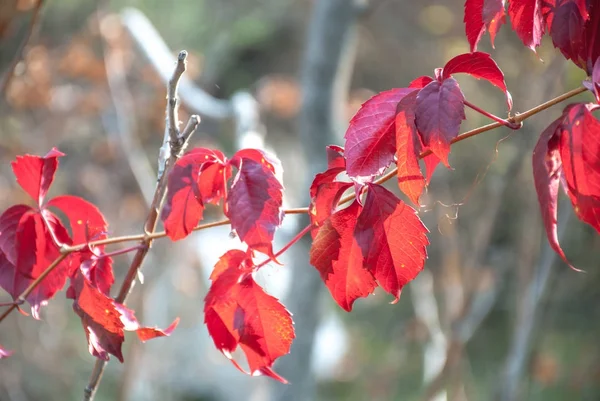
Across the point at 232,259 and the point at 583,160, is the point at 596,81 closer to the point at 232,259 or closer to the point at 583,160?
the point at 583,160

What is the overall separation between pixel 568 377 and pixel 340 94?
215 cm

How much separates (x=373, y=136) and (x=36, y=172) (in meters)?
0.28

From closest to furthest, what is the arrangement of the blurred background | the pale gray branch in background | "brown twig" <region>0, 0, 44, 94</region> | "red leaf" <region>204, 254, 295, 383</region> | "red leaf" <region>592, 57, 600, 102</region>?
"red leaf" <region>592, 57, 600, 102</region>, "red leaf" <region>204, 254, 295, 383</region>, "brown twig" <region>0, 0, 44, 94</region>, the pale gray branch in background, the blurred background

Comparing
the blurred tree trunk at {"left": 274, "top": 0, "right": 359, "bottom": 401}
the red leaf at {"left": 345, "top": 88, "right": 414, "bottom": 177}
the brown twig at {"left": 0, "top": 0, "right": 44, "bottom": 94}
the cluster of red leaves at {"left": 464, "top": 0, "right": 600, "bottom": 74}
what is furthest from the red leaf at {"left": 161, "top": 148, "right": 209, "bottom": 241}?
the blurred tree trunk at {"left": 274, "top": 0, "right": 359, "bottom": 401}

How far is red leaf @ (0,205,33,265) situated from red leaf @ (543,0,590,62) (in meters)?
0.42

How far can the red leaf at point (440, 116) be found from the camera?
1.28 ft

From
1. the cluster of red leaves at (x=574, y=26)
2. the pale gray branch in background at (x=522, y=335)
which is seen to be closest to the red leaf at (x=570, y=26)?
the cluster of red leaves at (x=574, y=26)

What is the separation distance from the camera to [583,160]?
379 mm

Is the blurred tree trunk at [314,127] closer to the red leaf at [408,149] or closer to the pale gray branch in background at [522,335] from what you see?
the pale gray branch in background at [522,335]

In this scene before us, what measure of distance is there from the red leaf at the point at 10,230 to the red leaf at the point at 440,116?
327mm

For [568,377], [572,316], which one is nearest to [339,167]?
[568,377]

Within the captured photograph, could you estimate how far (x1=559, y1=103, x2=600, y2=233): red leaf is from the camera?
1.22ft

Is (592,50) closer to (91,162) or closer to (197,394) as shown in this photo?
(91,162)

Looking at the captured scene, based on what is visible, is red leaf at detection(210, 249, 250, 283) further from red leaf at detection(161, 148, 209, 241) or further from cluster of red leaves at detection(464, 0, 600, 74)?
cluster of red leaves at detection(464, 0, 600, 74)
